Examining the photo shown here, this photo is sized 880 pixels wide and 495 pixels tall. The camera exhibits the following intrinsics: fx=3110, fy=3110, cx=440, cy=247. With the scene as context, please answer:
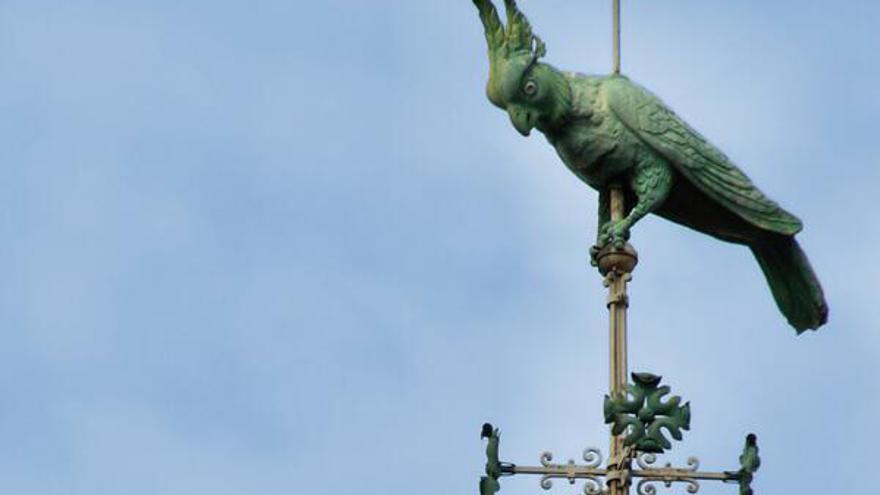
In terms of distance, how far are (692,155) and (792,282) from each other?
1.25 meters

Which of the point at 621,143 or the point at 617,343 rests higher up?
the point at 621,143

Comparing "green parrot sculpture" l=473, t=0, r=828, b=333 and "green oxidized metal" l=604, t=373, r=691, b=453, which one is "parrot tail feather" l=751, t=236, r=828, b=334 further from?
"green oxidized metal" l=604, t=373, r=691, b=453

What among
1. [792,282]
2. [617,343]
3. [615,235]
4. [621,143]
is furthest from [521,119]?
[792,282]

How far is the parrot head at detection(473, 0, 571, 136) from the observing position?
2136 cm

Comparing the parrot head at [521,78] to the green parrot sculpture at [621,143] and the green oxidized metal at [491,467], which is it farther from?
the green oxidized metal at [491,467]

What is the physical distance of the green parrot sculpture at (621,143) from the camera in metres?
21.4

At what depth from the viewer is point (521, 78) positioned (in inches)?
843

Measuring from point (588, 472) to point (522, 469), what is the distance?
0.44 meters

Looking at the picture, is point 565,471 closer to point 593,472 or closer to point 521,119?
point 593,472

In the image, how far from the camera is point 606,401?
20625 mm

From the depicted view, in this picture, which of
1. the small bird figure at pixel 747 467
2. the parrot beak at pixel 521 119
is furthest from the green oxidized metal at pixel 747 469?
the parrot beak at pixel 521 119

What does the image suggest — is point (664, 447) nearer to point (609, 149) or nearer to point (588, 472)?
point (588, 472)

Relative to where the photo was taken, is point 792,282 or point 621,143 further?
point 792,282

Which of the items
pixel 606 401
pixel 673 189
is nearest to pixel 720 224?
pixel 673 189
